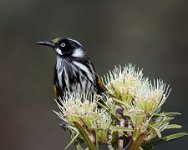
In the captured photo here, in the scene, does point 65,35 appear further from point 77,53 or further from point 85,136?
point 85,136

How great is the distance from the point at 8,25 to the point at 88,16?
5.54 feet

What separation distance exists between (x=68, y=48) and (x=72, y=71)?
0.74 feet

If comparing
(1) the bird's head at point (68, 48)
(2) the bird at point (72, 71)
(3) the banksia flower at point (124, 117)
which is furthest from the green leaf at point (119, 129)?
(1) the bird's head at point (68, 48)

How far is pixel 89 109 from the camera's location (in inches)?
136

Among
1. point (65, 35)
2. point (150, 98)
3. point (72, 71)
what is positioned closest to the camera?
point (150, 98)

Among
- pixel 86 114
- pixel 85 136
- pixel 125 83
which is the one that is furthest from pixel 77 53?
pixel 85 136

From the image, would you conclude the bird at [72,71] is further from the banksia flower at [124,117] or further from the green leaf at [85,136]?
the green leaf at [85,136]

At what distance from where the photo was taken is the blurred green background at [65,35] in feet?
47.3

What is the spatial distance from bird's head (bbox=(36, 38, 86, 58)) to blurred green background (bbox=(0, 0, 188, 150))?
7197 millimetres

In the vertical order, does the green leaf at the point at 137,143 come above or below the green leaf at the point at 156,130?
below

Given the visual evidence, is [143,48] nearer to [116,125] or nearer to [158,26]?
[158,26]

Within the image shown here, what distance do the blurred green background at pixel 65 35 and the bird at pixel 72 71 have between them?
7203 mm

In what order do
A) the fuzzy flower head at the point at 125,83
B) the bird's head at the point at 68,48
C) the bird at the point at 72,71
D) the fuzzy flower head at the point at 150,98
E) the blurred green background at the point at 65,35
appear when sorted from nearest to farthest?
1. the fuzzy flower head at the point at 150,98
2. the fuzzy flower head at the point at 125,83
3. the bird at the point at 72,71
4. the bird's head at the point at 68,48
5. the blurred green background at the point at 65,35

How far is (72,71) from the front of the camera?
599 centimetres
